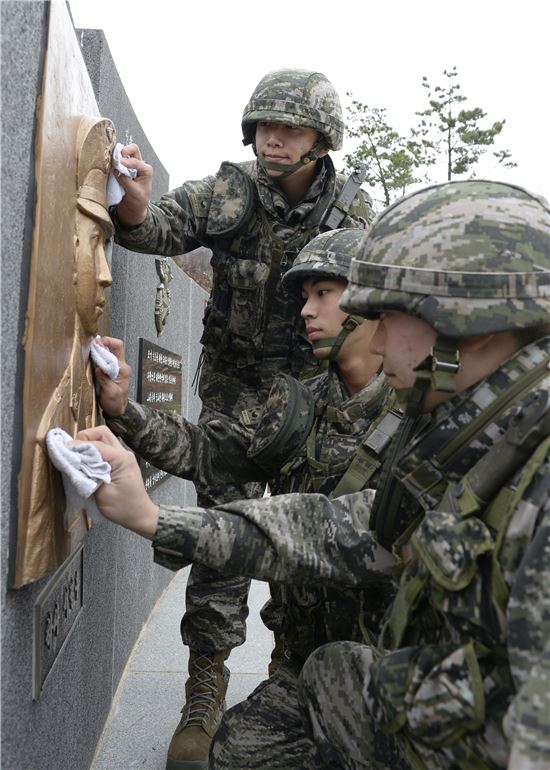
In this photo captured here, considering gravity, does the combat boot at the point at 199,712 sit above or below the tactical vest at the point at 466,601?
below

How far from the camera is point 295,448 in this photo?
2613 mm

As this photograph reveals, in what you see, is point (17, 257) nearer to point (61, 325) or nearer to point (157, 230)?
point (61, 325)

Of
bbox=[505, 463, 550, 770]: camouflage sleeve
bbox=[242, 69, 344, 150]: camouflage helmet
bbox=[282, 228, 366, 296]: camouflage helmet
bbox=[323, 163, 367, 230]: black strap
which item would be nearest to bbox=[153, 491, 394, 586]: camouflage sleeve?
bbox=[505, 463, 550, 770]: camouflage sleeve

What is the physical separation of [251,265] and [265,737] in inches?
66.5

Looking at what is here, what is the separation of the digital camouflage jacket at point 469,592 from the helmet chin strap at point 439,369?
6 centimetres

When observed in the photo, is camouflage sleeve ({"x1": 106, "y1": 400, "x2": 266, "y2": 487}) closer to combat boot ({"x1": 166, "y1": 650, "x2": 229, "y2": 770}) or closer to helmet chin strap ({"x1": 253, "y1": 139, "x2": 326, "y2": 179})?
combat boot ({"x1": 166, "y1": 650, "x2": 229, "y2": 770})

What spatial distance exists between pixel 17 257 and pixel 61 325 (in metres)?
0.36

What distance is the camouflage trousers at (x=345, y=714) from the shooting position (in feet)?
6.10

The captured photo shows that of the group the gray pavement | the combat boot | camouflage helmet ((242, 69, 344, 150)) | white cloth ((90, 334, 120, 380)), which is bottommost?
the gray pavement

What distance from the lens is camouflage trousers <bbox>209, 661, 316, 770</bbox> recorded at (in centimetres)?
234

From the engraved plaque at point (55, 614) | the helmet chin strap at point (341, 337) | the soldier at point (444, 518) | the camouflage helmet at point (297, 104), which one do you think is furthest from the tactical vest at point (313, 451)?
the camouflage helmet at point (297, 104)

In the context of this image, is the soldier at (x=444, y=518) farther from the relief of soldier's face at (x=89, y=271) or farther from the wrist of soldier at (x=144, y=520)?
the relief of soldier's face at (x=89, y=271)

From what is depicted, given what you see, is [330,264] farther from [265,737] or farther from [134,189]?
[265,737]

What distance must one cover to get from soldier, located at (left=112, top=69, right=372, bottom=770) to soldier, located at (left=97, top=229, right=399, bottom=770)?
0.52 meters
